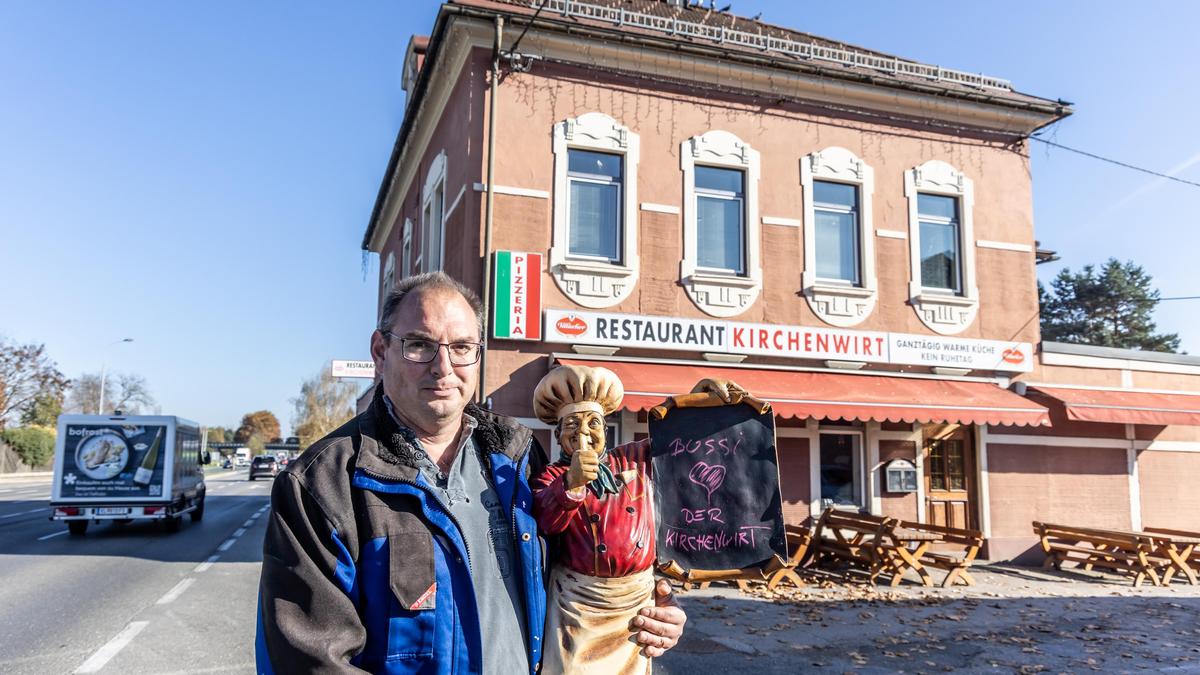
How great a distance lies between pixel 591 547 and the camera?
2189mm

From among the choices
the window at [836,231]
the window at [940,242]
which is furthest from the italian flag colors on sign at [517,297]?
the window at [940,242]

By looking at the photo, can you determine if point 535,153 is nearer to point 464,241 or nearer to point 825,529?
point 464,241

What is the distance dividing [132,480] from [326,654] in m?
16.0

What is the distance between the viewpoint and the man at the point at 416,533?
1736 millimetres

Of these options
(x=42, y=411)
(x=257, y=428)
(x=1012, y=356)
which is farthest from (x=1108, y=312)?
(x=257, y=428)

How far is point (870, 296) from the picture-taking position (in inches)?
488

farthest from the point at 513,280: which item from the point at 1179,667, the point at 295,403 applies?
the point at 295,403

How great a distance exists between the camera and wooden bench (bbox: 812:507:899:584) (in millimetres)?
10227

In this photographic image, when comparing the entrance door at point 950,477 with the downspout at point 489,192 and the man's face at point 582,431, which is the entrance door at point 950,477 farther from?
the man's face at point 582,431

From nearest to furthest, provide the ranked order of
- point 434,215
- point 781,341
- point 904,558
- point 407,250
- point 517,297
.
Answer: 1. point 904,558
2. point 517,297
3. point 781,341
4. point 434,215
5. point 407,250

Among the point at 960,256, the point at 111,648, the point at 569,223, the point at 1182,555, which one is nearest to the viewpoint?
the point at 111,648

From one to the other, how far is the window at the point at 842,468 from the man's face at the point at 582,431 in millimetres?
10601

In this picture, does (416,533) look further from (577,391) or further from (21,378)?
(21,378)

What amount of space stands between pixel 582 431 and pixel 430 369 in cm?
50
